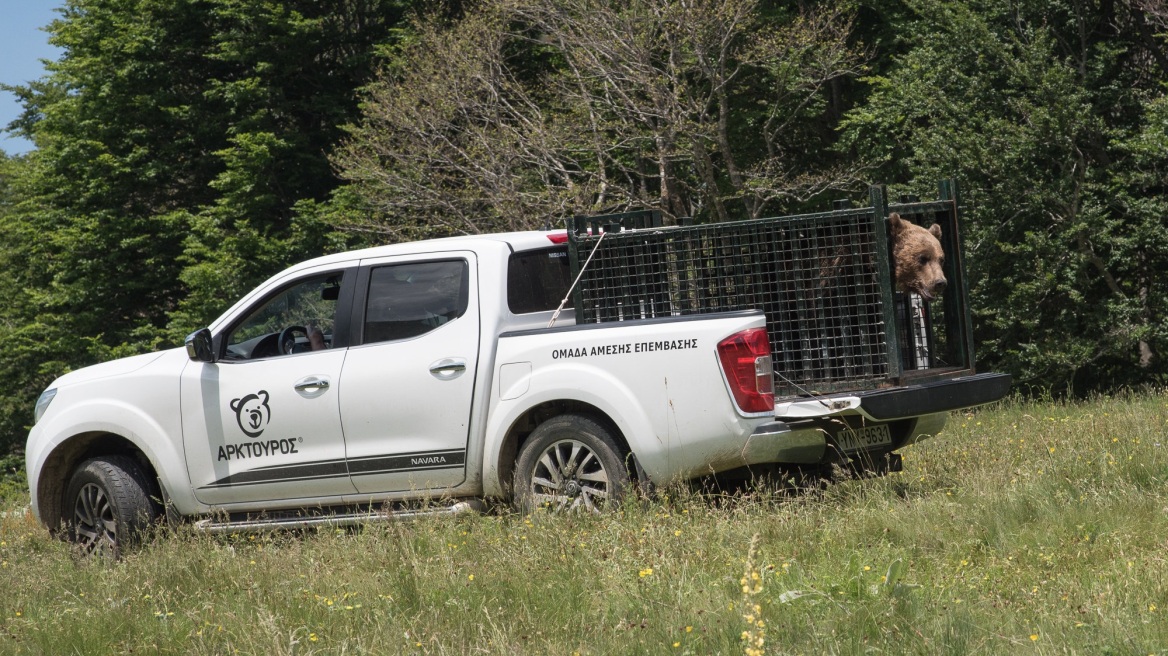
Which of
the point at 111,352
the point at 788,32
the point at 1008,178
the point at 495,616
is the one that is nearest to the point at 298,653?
the point at 495,616

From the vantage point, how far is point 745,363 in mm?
6207

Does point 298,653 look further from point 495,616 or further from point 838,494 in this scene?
point 838,494

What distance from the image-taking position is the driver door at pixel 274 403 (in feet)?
24.1

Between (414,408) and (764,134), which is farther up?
(764,134)

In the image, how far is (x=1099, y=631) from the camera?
4109 mm

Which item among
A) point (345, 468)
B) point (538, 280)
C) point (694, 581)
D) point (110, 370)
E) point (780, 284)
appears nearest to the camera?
point (694, 581)

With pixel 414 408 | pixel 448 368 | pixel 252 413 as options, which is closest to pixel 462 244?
pixel 448 368

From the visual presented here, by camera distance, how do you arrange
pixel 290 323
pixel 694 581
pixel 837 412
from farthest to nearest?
pixel 290 323 < pixel 837 412 < pixel 694 581

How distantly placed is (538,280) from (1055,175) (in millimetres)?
10962

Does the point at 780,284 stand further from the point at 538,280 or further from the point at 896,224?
the point at 538,280

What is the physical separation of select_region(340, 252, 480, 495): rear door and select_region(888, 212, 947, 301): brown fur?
2456 mm

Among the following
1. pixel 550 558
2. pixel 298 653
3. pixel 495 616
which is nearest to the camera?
pixel 298 653

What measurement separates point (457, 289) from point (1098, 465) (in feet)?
12.9

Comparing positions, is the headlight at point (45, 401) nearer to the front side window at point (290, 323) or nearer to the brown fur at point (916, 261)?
the front side window at point (290, 323)
